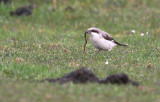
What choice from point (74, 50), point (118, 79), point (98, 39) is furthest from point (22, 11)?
point (118, 79)

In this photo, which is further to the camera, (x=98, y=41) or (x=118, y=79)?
(x=98, y=41)

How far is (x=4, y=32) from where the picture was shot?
1467 centimetres

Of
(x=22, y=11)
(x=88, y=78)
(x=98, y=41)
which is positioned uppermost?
(x=88, y=78)

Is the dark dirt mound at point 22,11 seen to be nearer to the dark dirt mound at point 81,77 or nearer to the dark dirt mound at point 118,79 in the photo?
the dark dirt mound at point 81,77

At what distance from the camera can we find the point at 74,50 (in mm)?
11734

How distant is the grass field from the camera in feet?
20.9

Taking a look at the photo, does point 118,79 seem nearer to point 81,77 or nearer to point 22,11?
point 81,77

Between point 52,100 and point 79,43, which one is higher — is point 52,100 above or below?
above

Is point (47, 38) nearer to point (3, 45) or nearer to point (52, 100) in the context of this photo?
point (3, 45)

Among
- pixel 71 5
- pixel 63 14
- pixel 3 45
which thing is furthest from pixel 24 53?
pixel 71 5

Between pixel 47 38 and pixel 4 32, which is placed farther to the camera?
pixel 4 32

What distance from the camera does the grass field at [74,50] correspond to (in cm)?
636

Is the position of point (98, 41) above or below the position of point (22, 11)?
above

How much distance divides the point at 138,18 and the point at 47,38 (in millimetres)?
5056
